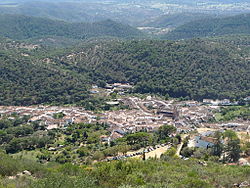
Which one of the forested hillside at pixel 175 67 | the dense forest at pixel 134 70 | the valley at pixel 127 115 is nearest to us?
the valley at pixel 127 115

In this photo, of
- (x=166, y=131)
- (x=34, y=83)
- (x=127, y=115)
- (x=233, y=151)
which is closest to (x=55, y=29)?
(x=34, y=83)

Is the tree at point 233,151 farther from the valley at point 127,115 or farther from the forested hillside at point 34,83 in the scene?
the forested hillside at point 34,83

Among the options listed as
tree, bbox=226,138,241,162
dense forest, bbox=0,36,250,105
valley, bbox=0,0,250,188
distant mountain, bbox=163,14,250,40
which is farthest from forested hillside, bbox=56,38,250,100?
distant mountain, bbox=163,14,250,40

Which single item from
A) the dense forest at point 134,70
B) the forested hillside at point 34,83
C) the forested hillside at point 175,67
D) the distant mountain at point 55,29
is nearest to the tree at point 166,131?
the forested hillside at point 175,67

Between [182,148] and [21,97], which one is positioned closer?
[182,148]

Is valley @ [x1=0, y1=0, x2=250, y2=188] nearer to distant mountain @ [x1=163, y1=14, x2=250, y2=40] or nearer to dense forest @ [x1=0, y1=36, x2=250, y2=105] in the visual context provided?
dense forest @ [x1=0, y1=36, x2=250, y2=105]

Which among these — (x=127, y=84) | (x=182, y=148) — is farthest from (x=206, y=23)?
(x=182, y=148)

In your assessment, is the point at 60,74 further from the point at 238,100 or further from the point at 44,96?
the point at 238,100
